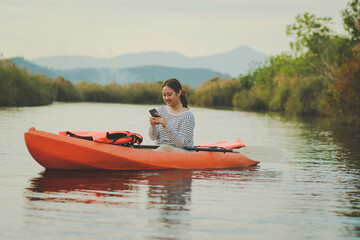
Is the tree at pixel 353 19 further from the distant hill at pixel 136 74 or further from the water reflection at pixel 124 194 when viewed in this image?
the distant hill at pixel 136 74

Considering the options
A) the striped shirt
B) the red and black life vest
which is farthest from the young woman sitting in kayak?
the red and black life vest

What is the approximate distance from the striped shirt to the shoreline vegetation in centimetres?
1585

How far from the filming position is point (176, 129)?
7078 mm

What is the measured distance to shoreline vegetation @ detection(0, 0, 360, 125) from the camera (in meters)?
22.6

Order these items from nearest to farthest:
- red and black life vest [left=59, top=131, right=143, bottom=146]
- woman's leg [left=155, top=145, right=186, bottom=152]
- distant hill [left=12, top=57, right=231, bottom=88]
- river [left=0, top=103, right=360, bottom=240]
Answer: river [left=0, top=103, right=360, bottom=240] → red and black life vest [left=59, top=131, right=143, bottom=146] → woman's leg [left=155, top=145, right=186, bottom=152] → distant hill [left=12, top=57, right=231, bottom=88]

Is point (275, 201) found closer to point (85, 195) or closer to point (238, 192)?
point (238, 192)

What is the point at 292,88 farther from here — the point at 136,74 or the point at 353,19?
the point at 136,74

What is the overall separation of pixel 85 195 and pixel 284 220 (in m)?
1.93

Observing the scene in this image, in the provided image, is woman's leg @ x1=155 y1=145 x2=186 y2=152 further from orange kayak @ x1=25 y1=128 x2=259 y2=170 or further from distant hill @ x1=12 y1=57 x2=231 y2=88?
distant hill @ x1=12 y1=57 x2=231 y2=88

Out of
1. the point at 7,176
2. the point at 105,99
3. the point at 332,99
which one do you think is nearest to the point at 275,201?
the point at 7,176

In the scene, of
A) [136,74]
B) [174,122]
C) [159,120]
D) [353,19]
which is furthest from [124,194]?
[136,74]

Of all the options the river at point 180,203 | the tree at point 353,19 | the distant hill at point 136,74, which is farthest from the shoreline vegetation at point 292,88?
the distant hill at point 136,74

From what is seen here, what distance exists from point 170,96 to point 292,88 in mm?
29309

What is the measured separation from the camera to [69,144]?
6637 mm
